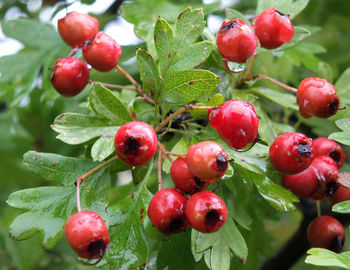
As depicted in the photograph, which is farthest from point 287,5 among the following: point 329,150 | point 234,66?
point 329,150

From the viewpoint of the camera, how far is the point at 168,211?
3.52ft

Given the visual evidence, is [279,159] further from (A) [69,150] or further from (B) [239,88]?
(A) [69,150]

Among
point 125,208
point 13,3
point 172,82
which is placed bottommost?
point 13,3

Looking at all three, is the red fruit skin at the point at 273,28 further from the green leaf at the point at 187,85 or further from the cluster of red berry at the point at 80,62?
the cluster of red berry at the point at 80,62

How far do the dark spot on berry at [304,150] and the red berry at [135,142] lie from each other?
38cm

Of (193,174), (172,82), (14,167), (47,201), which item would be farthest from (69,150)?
(193,174)

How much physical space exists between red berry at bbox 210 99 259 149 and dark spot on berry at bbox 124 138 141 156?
8.4 inches

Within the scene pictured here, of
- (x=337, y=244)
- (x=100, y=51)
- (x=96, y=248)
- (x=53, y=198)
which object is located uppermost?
(x=100, y=51)

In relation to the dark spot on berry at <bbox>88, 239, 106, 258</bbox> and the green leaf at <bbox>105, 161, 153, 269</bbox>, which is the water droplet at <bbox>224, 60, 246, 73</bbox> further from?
the dark spot on berry at <bbox>88, 239, 106, 258</bbox>

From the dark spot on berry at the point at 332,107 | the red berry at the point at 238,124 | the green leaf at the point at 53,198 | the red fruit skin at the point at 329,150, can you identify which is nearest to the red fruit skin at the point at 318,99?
the dark spot on berry at the point at 332,107

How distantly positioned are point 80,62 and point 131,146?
40 centimetres

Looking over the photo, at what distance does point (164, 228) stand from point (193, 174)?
0.51ft

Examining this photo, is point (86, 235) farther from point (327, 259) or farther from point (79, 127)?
point (327, 259)

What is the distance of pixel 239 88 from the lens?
1.54 metres
